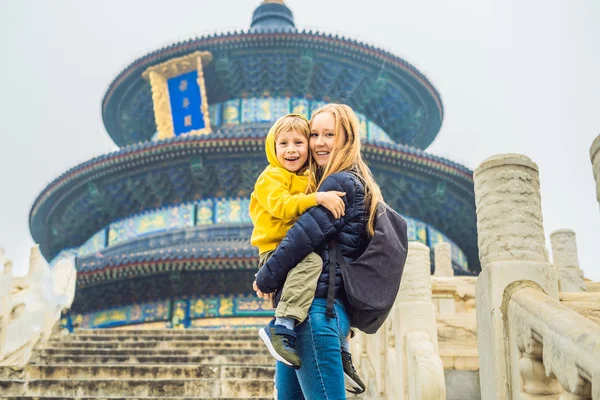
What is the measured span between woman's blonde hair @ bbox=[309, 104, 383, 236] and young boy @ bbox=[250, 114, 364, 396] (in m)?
0.09

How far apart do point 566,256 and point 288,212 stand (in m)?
11.1

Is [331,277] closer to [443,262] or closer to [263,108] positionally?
[443,262]

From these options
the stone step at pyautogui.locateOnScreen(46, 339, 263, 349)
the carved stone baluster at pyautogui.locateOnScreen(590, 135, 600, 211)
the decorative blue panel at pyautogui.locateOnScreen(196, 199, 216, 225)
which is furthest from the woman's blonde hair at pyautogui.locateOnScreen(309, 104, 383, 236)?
the decorative blue panel at pyautogui.locateOnScreen(196, 199, 216, 225)

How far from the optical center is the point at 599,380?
263 centimetres

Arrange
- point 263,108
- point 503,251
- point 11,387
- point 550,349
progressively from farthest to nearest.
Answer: point 263,108 → point 11,387 → point 503,251 → point 550,349

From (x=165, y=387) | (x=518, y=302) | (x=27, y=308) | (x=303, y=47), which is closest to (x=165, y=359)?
(x=165, y=387)

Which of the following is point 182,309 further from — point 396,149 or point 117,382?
point 117,382

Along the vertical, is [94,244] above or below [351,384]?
above

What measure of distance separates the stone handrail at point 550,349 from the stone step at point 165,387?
366 centimetres

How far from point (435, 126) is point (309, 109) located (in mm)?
4873

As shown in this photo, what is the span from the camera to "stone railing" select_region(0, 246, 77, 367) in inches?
341

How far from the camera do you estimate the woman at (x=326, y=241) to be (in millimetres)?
2688

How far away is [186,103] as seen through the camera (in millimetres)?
19422

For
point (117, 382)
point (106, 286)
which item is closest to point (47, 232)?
point (106, 286)
